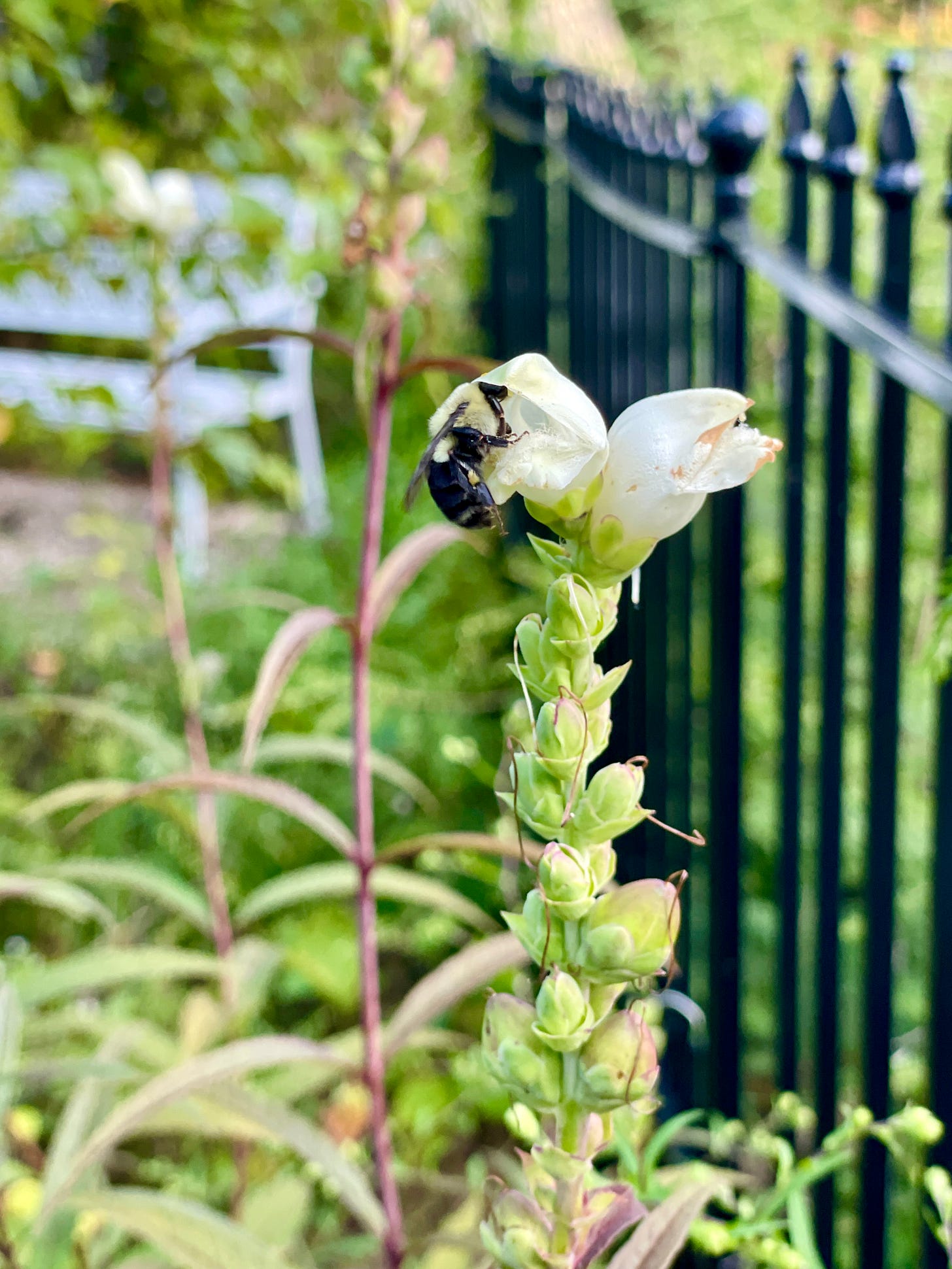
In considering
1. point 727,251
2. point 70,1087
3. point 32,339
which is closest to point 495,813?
point 70,1087

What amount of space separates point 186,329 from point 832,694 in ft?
10.4

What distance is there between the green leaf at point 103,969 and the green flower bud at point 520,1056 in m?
0.82

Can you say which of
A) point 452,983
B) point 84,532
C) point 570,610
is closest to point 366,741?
point 452,983

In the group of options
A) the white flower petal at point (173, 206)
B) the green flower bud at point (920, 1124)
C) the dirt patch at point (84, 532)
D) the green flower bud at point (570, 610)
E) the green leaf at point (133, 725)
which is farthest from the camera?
the dirt patch at point (84, 532)

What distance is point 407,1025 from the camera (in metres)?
1.25

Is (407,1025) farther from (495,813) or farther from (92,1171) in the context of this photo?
(495,813)

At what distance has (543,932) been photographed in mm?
634

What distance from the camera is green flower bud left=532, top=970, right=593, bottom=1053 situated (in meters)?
0.61

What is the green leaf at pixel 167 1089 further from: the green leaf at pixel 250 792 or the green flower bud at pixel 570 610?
the green flower bud at pixel 570 610

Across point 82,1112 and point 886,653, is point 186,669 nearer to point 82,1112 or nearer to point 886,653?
point 82,1112

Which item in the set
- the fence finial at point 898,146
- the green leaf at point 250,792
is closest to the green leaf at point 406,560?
the green leaf at point 250,792

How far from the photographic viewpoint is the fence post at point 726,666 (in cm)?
141

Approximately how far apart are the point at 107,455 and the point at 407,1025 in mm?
4474

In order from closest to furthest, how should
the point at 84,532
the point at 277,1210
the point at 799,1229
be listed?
1. the point at 799,1229
2. the point at 277,1210
3. the point at 84,532
